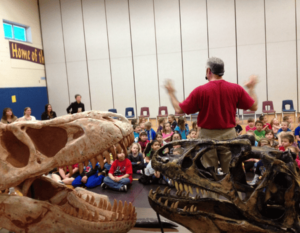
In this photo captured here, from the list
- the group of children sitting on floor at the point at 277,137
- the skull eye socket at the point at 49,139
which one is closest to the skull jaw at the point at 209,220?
the skull eye socket at the point at 49,139

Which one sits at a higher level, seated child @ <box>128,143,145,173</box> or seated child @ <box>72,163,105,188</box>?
seated child @ <box>128,143,145,173</box>

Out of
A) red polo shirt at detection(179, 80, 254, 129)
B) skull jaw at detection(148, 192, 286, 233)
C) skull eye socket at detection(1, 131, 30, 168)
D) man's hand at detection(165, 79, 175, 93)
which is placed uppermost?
man's hand at detection(165, 79, 175, 93)

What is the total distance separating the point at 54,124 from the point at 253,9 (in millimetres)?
14704

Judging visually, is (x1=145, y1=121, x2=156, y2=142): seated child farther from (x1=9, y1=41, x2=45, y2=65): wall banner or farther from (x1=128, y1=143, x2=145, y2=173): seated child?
(x1=9, y1=41, x2=45, y2=65): wall banner

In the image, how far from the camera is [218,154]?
2871 millimetres

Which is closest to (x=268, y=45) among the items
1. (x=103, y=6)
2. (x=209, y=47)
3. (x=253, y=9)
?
(x=253, y=9)

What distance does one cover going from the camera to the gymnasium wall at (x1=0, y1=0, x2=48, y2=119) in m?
13.7

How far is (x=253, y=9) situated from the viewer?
1437 centimetres

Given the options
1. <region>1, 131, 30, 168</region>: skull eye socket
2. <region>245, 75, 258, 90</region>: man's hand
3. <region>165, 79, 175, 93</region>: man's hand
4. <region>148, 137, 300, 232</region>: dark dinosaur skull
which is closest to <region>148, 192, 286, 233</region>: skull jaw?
<region>148, 137, 300, 232</region>: dark dinosaur skull

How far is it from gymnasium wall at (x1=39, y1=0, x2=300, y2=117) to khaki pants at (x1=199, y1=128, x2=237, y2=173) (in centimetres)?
1255

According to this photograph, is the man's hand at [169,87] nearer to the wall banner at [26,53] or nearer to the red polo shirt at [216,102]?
the red polo shirt at [216,102]

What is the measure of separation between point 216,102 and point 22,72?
14328 mm

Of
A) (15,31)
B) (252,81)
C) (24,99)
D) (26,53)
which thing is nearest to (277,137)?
(252,81)

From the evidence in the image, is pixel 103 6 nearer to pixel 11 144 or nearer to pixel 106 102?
pixel 106 102
